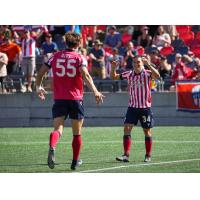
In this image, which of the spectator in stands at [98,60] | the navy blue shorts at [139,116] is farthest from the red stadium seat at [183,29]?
the navy blue shorts at [139,116]

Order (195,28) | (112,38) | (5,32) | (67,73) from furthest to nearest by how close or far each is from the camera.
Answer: (112,38) < (195,28) < (5,32) < (67,73)

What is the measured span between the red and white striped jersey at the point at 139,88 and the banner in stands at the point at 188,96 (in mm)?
9272

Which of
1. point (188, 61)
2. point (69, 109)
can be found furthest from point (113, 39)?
A: point (69, 109)

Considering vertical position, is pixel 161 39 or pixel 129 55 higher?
pixel 161 39

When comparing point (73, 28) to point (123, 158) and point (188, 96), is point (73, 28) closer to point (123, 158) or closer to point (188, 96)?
point (188, 96)

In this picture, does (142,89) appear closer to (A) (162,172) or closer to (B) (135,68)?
(B) (135,68)

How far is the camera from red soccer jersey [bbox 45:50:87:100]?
1187 centimetres

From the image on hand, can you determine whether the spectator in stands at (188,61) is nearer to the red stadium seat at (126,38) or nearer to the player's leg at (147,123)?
the red stadium seat at (126,38)

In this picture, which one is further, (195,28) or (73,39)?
(195,28)

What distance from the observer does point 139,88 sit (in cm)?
1366

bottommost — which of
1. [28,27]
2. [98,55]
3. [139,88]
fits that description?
[139,88]

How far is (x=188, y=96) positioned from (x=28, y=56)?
4.48 meters

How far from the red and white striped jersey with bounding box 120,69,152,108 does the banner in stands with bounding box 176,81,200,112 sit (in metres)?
9.27

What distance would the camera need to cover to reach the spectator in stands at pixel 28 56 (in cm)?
2312
